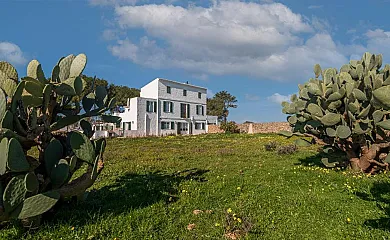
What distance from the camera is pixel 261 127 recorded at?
42.5m

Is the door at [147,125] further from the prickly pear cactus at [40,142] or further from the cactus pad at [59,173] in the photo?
the cactus pad at [59,173]

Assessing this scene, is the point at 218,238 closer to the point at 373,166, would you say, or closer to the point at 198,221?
the point at 198,221

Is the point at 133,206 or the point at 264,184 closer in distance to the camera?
the point at 133,206

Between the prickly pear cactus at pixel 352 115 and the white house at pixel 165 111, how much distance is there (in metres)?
29.5

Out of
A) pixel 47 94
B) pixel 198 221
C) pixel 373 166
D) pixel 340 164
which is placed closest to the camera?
pixel 47 94

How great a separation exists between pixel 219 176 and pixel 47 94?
4.70 m

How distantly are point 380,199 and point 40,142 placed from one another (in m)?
5.71

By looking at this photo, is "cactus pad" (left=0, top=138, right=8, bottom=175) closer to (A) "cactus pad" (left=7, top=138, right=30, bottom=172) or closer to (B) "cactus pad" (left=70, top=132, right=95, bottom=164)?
(A) "cactus pad" (left=7, top=138, right=30, bottom=172)

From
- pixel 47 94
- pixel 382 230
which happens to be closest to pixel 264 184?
pixel 382 230

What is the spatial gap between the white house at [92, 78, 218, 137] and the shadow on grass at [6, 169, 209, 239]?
94.2ft

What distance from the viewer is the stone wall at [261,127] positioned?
40.5 metres

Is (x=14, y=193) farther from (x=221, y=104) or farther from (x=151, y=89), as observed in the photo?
(x=221, y=104)

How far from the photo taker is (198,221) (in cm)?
422

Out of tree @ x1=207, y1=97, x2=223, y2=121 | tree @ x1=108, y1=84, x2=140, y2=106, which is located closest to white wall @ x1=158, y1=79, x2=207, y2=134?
tree @ x1=108, y1=84, x2=140, y2=106
